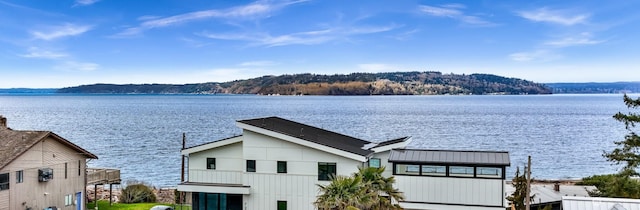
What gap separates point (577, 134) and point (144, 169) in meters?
86.8

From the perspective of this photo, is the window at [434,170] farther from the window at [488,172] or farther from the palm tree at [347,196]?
the palm tree at [347,196]

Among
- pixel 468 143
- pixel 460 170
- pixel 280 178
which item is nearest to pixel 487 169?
pixel 460 170

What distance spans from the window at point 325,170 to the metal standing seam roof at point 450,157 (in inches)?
121

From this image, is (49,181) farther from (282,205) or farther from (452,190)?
(452,190)

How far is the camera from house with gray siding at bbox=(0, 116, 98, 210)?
26906mm

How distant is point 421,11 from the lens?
151 m

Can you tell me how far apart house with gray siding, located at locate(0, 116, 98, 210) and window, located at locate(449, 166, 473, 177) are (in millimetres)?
21649

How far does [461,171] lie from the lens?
2275 cm

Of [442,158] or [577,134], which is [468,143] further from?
[442,158]

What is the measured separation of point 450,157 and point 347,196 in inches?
269

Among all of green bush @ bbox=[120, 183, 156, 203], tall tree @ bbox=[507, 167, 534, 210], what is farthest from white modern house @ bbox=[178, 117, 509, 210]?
green bush @ bbox=[120, 183, 156, 203]

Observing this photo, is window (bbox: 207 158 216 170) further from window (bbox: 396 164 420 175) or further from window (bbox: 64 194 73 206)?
window (bbox: 64 194 73 206)

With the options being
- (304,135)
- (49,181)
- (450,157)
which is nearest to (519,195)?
(450,157)

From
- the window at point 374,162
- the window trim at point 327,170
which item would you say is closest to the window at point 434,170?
the window at point 374,162
